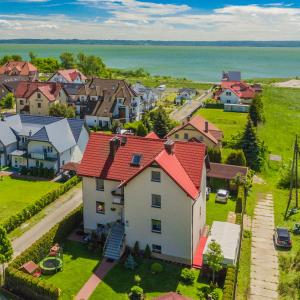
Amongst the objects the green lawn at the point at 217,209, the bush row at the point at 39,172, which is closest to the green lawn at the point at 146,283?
the green lawn at the point at 217,209

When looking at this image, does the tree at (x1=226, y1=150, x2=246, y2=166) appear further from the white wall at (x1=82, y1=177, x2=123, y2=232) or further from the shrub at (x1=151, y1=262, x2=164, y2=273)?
the shrub at (x1=151, y1=262, x2=164, y2=273)

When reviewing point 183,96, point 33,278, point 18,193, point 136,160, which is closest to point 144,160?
point 136,160

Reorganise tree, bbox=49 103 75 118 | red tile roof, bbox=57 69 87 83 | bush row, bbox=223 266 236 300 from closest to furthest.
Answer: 1. bush row, bbox=223 266 236 300
2. tree, bbox=49 103 75 118
3. red tile roof, bbox=57 69 87 83

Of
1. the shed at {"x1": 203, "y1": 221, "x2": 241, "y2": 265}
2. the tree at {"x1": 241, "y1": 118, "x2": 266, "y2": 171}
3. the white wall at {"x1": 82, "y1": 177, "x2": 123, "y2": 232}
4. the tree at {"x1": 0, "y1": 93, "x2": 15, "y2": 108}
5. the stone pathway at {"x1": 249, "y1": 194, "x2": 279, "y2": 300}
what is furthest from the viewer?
the tree at {"x1": 0, "y1": 93, "x2": 15, "y2": 108}

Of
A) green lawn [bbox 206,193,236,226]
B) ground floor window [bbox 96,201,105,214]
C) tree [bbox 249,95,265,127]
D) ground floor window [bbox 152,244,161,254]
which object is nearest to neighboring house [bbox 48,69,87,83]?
tree [bbox 249,95,265,127]

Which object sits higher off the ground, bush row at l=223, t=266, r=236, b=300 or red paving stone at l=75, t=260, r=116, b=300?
bush row at l=223, t=266, r=236, b=300

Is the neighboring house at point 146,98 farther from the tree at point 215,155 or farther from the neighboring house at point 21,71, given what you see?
the neighboring house at point 21,71
